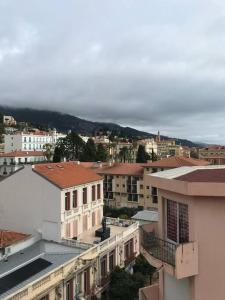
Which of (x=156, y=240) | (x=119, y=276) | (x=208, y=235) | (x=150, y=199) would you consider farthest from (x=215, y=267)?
(x=150, y=199)

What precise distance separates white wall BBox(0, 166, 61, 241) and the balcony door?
22.4 meters

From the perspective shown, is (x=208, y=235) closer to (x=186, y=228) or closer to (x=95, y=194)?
(x=186, y=228)

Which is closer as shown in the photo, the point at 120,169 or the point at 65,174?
the point at 65,174

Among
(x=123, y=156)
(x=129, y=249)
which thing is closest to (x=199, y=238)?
(x=129, y=249)

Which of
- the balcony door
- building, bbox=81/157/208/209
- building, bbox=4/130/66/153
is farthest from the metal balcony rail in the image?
building, bbox=4/130/66/153

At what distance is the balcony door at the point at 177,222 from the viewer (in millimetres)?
9570

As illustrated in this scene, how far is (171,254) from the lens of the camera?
31.5ft

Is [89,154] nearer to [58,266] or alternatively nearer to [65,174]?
[65,174]

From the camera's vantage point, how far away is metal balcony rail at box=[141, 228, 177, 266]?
9.57 meters

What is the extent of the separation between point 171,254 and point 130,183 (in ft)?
197

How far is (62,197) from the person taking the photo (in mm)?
32094

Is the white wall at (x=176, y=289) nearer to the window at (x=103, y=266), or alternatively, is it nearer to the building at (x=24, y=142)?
the window at (x=103, y=266)

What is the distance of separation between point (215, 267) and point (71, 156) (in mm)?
101025

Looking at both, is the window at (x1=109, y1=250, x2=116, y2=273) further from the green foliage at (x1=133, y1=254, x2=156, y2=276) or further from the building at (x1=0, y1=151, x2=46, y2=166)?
the building at (x1=0, y1=151, x2=46, y2=166)
